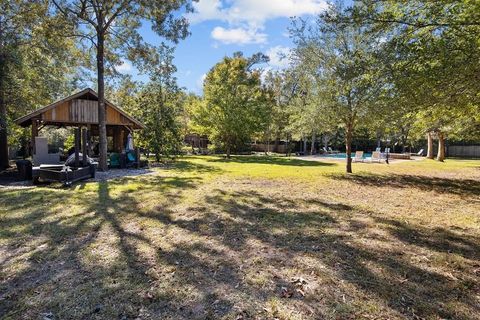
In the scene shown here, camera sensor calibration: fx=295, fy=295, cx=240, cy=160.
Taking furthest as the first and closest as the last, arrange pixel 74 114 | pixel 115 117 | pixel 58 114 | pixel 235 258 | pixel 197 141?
1. pixel 197 141
2. pixel 115 117
3. pixel 74 114
4. pixel 58 114
5. pixel 235 258

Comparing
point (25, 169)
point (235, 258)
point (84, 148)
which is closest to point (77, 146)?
point (84, 148)

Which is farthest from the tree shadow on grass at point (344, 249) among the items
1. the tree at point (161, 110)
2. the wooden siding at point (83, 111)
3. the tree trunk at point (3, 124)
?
the tree at point (161, 110)

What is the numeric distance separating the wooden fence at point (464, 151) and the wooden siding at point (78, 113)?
35553 mm

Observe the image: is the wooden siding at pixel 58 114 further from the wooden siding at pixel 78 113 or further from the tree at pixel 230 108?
the tree at pixel 230 108

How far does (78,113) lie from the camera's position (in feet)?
47.4

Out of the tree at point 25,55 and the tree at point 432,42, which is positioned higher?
the tree at point 25,55

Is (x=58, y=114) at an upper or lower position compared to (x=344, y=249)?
upper

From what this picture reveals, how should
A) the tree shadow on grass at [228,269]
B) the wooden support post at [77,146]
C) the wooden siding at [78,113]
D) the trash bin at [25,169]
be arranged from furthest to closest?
the wooden siding at [78,113] → the trash bin at [25,169] → the wooden support post at [77,146] → the tree shadow on grass at [228,269]

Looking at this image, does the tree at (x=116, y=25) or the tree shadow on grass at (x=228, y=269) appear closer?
the tree shadow on grass at (x=228, y=269)

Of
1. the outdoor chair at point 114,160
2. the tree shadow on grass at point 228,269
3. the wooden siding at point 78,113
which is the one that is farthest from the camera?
the outdoor chair at point 114,160

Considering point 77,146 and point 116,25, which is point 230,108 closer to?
point 116,25

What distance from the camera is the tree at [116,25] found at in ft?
39.3

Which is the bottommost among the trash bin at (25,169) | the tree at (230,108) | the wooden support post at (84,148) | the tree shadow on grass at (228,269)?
the tree shadow on grass at (228,269)

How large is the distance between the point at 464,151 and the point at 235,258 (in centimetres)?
3914
